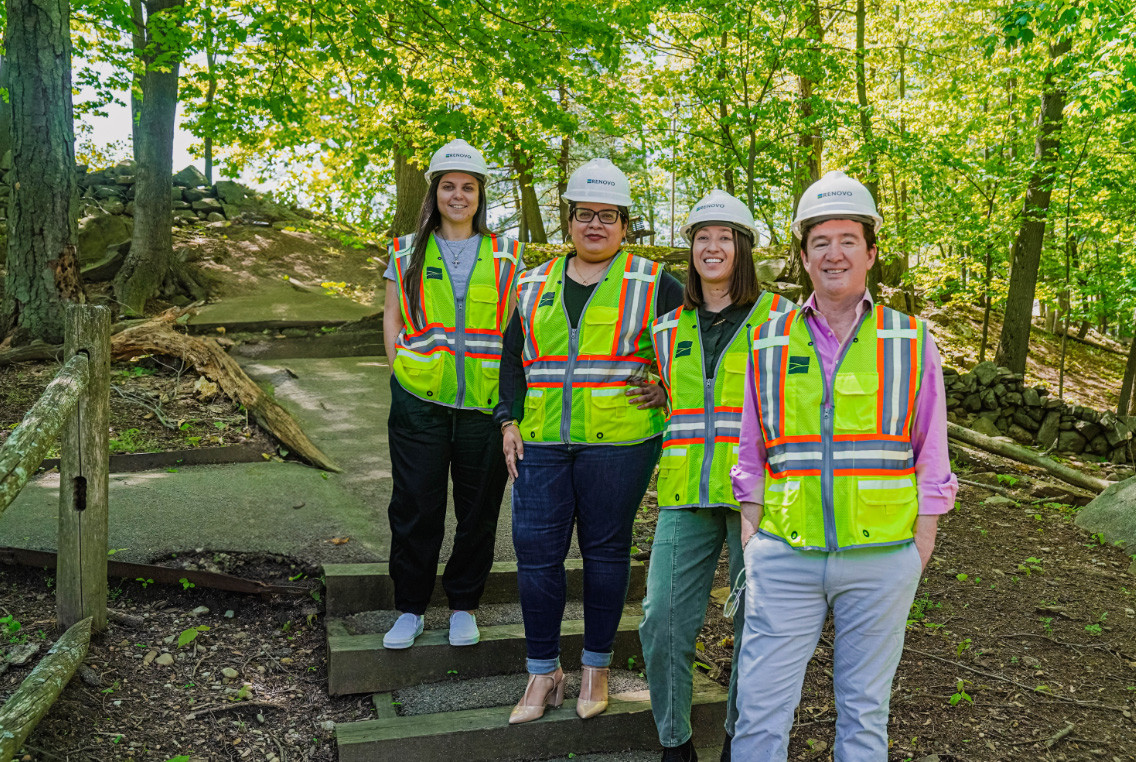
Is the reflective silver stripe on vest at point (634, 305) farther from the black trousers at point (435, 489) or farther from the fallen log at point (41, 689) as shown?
the fallen log at point (41, 689)

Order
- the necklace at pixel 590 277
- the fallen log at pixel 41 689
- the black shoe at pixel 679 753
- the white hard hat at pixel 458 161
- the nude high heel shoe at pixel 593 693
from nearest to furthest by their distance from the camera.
→ the fallen log at pixel 41 689 < the black shoe at pixel 679 753 < the necklace at pixel 590 277 < the nude high heel shoe at pixel 593 693 < the white hard hat at pixel 458 161

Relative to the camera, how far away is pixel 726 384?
2775mm

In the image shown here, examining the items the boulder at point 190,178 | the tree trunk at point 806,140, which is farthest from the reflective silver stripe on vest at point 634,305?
the boulder at point 190,178

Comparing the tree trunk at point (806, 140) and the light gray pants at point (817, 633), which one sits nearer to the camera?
the light gray pants at point (817, 633)

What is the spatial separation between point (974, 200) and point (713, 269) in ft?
43.0

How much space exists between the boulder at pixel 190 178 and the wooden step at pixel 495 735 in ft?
55.6

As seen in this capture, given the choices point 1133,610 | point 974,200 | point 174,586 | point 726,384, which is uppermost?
point 974,200

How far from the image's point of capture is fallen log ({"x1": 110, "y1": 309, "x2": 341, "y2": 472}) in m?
6.10

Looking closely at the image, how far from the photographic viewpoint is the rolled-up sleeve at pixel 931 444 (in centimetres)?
224

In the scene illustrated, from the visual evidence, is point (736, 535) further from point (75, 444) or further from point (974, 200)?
point (974, 200)

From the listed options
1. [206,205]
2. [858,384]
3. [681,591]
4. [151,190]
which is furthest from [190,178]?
[858,384]

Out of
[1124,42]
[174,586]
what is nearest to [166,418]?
[174,586]

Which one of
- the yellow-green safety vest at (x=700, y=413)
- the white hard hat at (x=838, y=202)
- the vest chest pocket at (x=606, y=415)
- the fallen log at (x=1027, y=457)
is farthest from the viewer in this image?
the fallen log at (x=1027, y=457)

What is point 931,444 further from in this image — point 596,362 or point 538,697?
point 538,697
